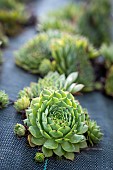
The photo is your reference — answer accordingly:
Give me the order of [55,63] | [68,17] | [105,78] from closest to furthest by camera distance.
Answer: [55,63]
[105,78]
[68,17]

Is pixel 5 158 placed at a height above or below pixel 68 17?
below

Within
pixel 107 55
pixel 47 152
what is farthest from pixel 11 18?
pixel 47 152

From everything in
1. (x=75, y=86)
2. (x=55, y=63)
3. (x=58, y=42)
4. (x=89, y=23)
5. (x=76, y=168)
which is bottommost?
(x=76, y=168)

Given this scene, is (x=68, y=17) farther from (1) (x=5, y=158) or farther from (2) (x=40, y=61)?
(1) (x=5, y=158)

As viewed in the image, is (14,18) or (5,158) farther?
(14,18)

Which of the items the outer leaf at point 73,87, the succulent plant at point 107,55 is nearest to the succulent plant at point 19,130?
the outer leaf at point 73,87

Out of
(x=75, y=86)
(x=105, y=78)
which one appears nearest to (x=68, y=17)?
(x=105, y=78)

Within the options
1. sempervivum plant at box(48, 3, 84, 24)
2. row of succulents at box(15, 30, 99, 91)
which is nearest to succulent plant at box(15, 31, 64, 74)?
row of succulents at box(15, 30, 99, 91)
